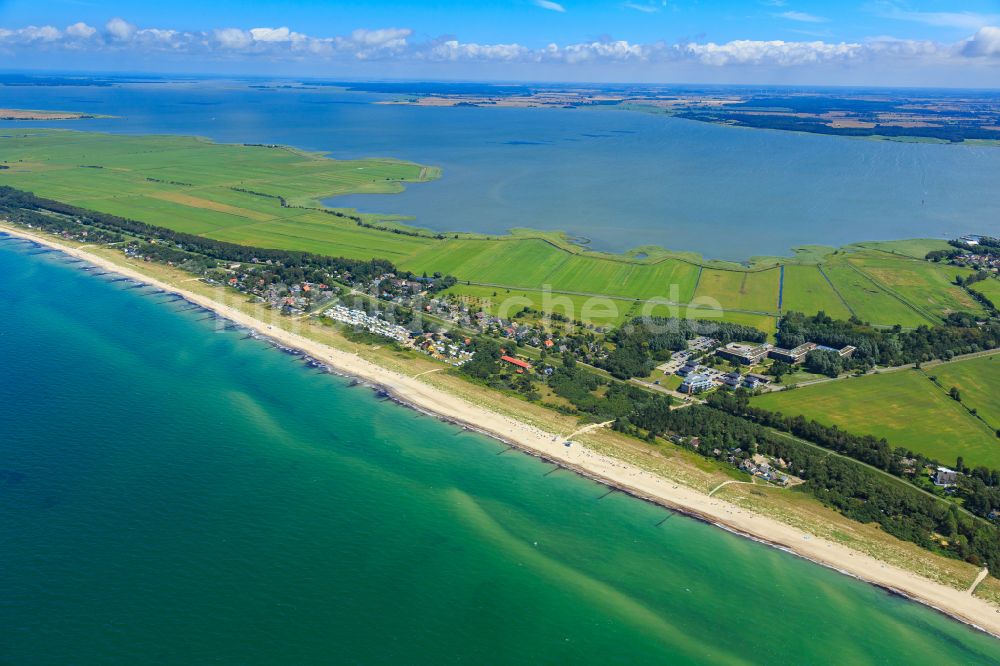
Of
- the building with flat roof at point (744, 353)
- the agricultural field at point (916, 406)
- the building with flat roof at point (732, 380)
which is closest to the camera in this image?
the agricultural field at point (916, 406)

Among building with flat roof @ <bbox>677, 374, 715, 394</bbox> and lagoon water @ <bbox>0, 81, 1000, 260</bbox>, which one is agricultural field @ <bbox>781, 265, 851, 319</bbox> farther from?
building with flat roof @ <bbox>677, 374, 715, 394</bbox>

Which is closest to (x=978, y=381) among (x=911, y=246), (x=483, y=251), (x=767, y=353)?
(x=767, y=353)

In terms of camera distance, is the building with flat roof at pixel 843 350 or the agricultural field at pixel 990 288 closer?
the building with flat roof at pixel 843 350

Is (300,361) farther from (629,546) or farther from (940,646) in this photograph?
(940,646)

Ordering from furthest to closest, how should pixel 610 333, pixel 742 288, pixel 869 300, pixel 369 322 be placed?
pixel 742 288
pixel 869 300
pixel 369 322
pixel 610 333

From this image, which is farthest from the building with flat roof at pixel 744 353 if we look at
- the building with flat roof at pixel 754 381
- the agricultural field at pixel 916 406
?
the agricultural field at pixel 916 406

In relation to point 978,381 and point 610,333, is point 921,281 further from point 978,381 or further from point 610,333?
point 610,333

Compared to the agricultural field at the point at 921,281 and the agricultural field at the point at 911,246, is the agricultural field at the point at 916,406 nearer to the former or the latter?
the agricultural field at the point at 921,281
